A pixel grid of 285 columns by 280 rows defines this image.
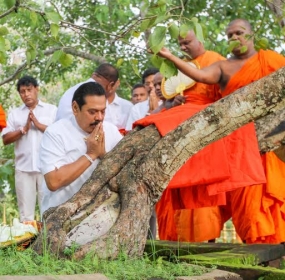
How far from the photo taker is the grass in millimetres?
4965

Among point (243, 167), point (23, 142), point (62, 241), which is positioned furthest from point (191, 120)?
point (23, 142)

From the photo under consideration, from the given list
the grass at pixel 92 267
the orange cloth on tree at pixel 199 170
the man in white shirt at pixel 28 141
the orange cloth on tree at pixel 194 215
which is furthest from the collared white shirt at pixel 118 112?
the grass at pixel 92 267

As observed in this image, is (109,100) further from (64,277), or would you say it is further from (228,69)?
(64,277)

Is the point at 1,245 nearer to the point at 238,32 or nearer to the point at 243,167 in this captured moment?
the point at 243,167

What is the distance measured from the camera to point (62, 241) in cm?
573

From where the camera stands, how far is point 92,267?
521cm

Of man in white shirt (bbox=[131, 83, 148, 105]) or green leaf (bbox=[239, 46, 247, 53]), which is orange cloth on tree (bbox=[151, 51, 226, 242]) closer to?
green leaf (bbox=[239, 46, 247, 53])

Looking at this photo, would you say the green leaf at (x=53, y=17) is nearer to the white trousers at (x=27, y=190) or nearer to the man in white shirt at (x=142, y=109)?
the man in white shirt at (x=142, y=109)

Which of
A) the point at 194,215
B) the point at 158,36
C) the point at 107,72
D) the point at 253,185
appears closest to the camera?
the point at 158,36

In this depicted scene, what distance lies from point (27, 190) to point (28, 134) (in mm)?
678

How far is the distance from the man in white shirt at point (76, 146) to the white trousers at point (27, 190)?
3.42 meters

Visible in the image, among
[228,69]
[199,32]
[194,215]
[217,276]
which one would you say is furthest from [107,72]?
[217,276]

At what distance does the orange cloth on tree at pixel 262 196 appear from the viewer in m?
7.69

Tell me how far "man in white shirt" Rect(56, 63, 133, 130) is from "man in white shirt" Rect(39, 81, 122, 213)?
3.85ft
